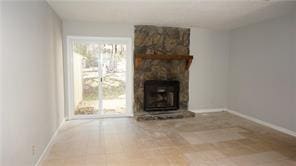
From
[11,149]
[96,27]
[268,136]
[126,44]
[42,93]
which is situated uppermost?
[96,27]

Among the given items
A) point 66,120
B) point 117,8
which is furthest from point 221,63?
point 66,120

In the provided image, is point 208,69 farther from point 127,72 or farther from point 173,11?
point 173,11

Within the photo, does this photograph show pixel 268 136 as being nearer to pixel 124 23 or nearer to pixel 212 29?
pixel 212 29

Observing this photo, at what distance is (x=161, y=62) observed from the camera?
17.8 ft

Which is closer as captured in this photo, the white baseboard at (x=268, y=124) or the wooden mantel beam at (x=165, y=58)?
the white baseboard at (x=268, y=124)

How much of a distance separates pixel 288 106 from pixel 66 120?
492 cm

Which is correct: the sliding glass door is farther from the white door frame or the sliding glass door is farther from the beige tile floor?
the beige tile floor

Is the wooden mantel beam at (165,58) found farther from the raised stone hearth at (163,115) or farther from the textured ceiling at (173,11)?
the raised stone hearth at (163,115)

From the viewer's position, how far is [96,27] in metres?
4.92

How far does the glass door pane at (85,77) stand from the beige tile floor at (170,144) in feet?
1.44

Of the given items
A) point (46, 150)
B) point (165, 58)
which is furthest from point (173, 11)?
point (46, 150)

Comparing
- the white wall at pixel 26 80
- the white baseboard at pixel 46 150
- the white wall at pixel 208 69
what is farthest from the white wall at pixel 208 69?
the white wall at pixel 26 80

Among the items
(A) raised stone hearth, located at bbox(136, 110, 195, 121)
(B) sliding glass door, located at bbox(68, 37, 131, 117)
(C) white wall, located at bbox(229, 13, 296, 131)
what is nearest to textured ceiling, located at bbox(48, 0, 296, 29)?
(C) white wall, located at bbox(229, 13, 296, 131)

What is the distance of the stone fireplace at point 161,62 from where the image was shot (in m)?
5.21
